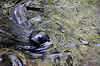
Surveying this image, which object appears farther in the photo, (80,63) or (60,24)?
(60,24)

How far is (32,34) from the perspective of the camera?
9.25 ft

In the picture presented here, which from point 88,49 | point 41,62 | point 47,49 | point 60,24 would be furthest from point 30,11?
point 88,49

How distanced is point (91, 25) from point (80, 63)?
142 centimetres

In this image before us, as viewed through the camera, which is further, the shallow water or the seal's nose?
the seal's nose

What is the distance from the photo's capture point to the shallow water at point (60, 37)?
2.33 meters

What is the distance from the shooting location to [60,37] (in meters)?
2.88

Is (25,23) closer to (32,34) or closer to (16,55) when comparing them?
(32,34)

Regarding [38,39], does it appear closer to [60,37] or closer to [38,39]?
[38,39]

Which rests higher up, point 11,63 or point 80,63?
point 11,63

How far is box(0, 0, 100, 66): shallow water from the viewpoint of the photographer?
2.33 meters

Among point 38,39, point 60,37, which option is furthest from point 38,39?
point 60,37

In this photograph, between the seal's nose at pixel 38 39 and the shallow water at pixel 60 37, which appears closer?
the shallow water at pixel 60 37

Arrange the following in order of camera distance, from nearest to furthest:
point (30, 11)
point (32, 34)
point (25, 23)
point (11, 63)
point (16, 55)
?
1. point (11, 63)
2. point (16, 55)
3. point (32, 34)
4. point (25, 23)
5. point (30, 11)

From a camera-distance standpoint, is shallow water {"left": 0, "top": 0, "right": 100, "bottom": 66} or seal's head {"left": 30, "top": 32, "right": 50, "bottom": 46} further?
seal's head {"left": 30, "top": 32, "right": 50, "bottom": 46}
